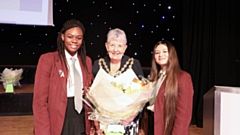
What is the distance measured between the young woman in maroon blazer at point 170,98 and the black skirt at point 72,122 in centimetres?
40

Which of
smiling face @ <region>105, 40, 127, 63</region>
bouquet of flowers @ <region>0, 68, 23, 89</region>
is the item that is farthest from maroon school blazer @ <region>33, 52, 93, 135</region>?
bouquet of flowers @ <region>0, 68, 23, 89</region>

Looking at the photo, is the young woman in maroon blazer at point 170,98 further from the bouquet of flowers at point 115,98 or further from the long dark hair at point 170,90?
the bouquet of flowers at point 115,98

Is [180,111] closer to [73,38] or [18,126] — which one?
[73,38]

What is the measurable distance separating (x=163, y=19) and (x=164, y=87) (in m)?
3.59

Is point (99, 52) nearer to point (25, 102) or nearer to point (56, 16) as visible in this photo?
point (56, 16)

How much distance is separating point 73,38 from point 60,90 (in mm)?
297

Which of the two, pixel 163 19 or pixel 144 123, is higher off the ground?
pixel 163 19

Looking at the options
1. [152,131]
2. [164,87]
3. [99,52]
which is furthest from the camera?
[99,52]

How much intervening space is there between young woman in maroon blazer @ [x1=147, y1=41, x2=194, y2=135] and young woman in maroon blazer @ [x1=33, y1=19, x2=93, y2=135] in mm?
402

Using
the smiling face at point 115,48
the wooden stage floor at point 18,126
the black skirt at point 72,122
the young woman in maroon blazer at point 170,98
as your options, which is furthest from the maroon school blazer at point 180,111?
the wooden stage floor at point 18,126

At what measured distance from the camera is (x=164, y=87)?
172 cm

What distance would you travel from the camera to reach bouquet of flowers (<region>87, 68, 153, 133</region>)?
1351 mm

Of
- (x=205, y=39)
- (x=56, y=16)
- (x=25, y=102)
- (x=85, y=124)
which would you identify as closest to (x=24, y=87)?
(x=25, y=102)

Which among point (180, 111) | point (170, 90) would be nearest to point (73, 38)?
point (170, 90)
